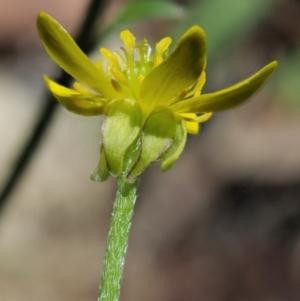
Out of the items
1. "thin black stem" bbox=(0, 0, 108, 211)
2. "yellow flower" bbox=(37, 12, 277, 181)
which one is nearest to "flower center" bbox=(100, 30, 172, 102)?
"yellow flower" bbox=(37, 12, 277, 181)

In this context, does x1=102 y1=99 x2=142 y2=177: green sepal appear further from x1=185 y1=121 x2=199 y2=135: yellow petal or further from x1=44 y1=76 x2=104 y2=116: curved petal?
x1=185 y1=121 x2=199 y2=135: yellow petal

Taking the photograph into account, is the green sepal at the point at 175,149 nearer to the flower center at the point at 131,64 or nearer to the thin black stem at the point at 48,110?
the flower center at the point at 131,64

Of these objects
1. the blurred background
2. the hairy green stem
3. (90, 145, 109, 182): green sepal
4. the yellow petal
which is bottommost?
the blurred background

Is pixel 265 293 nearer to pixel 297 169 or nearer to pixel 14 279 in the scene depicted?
pixel 297 169

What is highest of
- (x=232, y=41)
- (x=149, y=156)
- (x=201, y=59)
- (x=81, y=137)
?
(x=201, y=59)

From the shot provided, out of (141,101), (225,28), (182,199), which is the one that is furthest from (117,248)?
(182,199)

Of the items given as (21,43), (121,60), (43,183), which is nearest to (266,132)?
(43,183)

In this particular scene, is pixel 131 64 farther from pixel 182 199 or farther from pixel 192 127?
pixel 182 199
